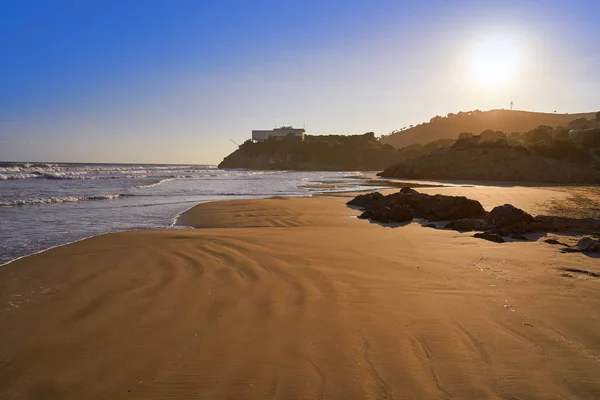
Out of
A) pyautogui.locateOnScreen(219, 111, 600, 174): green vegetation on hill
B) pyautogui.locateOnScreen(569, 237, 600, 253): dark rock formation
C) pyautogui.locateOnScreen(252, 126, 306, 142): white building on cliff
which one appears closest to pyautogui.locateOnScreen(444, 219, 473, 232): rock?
pyautogui.locateOnScreen(569, 237, 600, 253): dark rock formation

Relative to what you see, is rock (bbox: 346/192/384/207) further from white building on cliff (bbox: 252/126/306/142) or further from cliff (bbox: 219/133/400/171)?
white building on cliff (bbox: 252/126/306/142)

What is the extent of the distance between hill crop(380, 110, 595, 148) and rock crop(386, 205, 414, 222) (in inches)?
6534

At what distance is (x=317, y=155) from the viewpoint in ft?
364

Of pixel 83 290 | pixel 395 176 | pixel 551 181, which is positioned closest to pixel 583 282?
pixel 83 290

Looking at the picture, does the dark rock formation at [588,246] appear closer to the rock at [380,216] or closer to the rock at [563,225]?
the rock at [563,225]

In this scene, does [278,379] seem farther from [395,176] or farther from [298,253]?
[395,176]

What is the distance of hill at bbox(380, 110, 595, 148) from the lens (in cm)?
16925

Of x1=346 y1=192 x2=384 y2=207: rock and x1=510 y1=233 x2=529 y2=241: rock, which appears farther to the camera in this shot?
x1=346 y1=192 x2=384 y2=207: rock

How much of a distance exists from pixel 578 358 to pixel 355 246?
4.47 m

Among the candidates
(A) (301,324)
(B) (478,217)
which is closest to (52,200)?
(B) (478,217)

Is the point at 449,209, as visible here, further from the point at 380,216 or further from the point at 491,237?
the point at 491,237

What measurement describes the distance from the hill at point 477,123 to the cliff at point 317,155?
210 ft

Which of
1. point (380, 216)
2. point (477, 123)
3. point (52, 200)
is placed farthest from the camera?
point (477, 123)

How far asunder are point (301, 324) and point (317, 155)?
10811 centimetres
